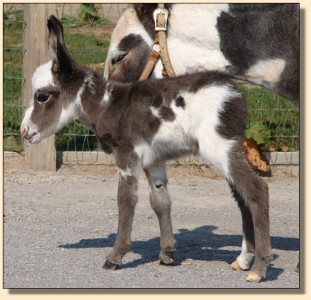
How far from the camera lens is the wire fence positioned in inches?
401

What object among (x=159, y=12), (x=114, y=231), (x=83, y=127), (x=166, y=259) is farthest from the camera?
(x=83, y=127)

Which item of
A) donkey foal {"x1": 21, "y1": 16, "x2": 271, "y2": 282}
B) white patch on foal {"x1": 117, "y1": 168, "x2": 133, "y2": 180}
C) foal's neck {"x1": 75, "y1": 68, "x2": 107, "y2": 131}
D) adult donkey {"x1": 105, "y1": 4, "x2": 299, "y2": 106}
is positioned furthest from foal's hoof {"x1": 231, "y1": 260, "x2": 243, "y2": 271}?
foal's neck {"x1": 75, "y1": 68, "x2": 107, "y2": 131}

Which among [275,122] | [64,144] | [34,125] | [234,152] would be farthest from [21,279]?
[275,122]

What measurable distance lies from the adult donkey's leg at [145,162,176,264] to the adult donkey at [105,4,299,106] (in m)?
0.69

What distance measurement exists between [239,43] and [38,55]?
3.44 metres

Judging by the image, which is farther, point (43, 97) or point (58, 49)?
point (43, 97)

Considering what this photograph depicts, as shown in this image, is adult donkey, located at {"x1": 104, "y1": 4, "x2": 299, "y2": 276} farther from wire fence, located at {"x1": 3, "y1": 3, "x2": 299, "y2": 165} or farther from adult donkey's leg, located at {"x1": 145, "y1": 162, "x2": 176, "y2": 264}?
wire fence, located at {"x1": 3, "y1": 3, "x2": 299, "y2": 165}

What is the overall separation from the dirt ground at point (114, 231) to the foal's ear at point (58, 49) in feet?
4.41

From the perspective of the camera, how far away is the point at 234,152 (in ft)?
20.1

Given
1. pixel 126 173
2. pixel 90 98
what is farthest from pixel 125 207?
pixel 90 98

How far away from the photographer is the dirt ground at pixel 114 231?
6.31 metres

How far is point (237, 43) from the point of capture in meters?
6.77

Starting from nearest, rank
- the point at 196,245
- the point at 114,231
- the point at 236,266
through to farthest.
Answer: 1. the point at 236,266
2. the point at 196,245
3. the point at 114,231

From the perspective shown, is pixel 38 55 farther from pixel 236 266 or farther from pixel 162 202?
pixel 236 266
